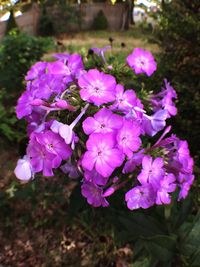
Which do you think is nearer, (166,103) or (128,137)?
(128,137)

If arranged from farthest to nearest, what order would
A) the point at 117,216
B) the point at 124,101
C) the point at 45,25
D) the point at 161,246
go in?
the point at 45,25
the point at 117,216
the point at 161,246
the point at 124,101

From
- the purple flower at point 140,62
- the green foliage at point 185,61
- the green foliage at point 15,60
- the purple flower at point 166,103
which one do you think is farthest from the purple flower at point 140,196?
the green foliage at point 15,60

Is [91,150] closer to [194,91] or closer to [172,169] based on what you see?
[172,169]

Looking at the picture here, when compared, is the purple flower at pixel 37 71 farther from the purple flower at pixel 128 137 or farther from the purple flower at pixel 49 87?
the purple flower at pixel 128 137

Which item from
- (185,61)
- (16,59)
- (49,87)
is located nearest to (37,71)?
(49,87)

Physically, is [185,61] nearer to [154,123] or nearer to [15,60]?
[154,123]

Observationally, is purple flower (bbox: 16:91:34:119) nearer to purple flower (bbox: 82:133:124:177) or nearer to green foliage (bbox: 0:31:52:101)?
purple flower (bbox: 82:133:124:177)
